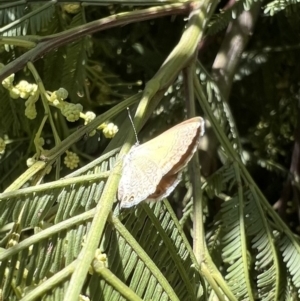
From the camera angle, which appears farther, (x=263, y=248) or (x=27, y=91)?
(x=263, y=248)

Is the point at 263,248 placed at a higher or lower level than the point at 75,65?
lower

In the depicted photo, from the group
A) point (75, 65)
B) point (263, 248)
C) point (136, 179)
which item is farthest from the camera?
point (75, 65)

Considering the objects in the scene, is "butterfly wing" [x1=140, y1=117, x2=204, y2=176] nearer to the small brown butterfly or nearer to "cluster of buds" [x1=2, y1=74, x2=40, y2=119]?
the small brown butterfly

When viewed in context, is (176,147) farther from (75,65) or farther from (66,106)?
(75,65)

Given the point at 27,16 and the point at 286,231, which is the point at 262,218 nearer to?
the point at 286,231

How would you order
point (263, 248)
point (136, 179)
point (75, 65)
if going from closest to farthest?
point (136, 179)
point (263, 248)
point (75, 65)

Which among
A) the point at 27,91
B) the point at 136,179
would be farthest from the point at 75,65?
the point at 136,179

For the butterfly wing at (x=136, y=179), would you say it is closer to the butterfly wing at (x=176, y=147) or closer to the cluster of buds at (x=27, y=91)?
the butterfly wing at (x=176, y=147)

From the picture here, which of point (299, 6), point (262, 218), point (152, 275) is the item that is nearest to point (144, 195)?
point (152, 275)

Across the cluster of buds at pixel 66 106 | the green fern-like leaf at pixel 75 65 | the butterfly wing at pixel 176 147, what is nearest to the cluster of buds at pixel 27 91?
the cluster of buds at pixel 66 106
